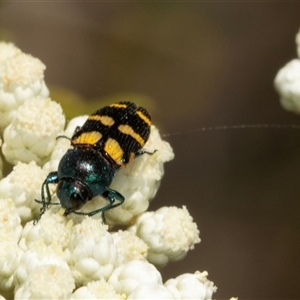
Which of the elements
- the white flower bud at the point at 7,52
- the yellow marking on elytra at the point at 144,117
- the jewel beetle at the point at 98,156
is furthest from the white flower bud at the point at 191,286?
the white flower bud at the point at 7,52

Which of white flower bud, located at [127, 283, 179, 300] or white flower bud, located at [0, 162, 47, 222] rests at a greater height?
white flower bud, located at [0, 162, 47, 222]

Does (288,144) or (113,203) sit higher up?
(288,144)

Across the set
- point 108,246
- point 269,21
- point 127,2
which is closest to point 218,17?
point 269,21

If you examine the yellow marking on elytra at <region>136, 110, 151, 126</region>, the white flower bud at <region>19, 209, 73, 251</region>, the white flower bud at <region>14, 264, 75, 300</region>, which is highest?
the yellow marking on elytra at <region>136, 110, 151, 126</region>

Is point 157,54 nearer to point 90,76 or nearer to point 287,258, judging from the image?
point 90,76

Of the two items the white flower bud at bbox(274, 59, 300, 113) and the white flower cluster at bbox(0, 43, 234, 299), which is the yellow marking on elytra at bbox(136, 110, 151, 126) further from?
the white flower bud at bbox(274, 59, 300, 113)

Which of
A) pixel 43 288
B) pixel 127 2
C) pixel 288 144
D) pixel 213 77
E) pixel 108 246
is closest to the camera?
pixel 43 288

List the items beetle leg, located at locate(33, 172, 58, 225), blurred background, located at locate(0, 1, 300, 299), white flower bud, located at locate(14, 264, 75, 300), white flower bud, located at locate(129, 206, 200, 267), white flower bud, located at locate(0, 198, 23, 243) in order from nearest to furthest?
white flower bud, located at locate(14, 264, 75, 300) < white flower bud, located at locate(0, 198, 23, 243) < beetle leg, located at locate(33, 172, 58, 225) < white flower bud, located at locate(129, 206, 200, 267) < blurred background, located at locate(0, 1, 300, 299)

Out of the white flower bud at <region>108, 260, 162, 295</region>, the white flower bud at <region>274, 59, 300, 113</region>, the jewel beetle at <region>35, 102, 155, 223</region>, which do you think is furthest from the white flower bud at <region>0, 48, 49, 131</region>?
the white flower bud at <region>274, 59, 300, 113</region>
